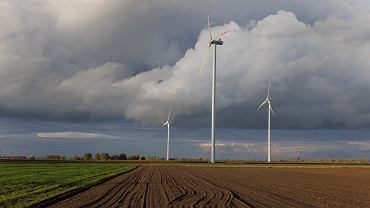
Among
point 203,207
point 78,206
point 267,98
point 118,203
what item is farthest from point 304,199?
point 267,98

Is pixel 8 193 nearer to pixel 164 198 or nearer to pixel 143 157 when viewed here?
pixel 164 198

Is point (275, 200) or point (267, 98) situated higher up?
point (267, 98)

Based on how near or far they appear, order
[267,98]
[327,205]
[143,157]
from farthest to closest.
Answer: [143,157]
[267,98]
[327,205]

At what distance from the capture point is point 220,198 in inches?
1224

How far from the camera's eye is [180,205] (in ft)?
87.7

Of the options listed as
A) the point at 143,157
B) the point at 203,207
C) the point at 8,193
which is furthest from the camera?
the point at 143,157

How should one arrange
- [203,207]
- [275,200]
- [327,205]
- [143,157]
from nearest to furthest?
1. [203,207]
2. [327,205]
3. [275,200]
4. [143,157]

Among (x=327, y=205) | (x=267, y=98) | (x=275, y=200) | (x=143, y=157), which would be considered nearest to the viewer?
(x=327, y=205)

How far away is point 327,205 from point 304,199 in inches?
139

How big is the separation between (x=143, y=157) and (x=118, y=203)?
487 feet

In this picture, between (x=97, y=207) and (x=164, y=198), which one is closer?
(x=97, y=207)

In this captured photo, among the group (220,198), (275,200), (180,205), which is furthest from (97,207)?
(275,200)

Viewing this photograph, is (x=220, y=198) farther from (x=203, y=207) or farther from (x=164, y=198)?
(x=203, y=207)

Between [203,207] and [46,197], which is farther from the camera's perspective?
A: [46,197]
